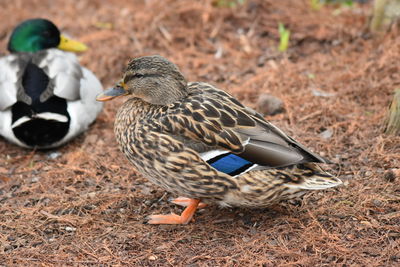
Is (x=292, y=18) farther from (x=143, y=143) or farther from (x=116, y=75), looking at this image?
(x=143, y=143)

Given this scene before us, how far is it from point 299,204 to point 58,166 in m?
2.31

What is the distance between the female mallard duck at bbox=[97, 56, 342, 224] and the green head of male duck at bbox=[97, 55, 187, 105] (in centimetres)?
10

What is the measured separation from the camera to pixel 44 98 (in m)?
5.69

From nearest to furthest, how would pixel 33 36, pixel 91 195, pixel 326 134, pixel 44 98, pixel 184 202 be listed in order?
pixel 184 202
pixel 91 195
pixel 326 134
pixel 44 98
pixel 33 36

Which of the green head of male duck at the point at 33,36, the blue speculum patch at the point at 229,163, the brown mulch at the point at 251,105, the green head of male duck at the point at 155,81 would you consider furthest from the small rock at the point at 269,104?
the green head of male duck at the point at 33,36

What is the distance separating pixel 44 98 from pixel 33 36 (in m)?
1.40

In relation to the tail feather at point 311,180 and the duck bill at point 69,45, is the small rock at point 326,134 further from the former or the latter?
the duck bill at point 69,45

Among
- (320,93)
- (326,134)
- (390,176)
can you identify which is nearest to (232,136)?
(390,176)

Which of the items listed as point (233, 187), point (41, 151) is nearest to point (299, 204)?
point (233, 187)

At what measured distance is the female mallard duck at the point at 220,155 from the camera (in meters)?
3.98

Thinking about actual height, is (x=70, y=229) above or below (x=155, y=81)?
below

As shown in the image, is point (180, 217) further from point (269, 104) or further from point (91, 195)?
point (269, 104)

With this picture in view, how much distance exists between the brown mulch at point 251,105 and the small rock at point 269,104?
99 millimetres

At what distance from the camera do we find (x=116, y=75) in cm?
712
